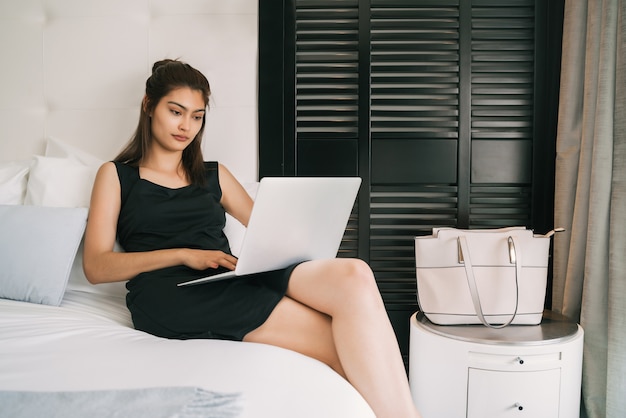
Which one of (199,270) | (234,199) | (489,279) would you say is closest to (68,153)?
(234,199)

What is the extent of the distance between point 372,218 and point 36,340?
4.40 ft

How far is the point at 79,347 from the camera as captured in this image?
115cm

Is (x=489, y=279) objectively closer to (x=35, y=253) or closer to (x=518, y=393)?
(x=518, y=393)

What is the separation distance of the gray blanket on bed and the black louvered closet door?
138 centimetres

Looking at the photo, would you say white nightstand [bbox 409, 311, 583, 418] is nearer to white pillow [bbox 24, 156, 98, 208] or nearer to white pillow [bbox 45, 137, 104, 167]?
white pillow [bbox 24, 156, 98, 208]

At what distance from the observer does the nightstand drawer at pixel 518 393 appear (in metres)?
1.59

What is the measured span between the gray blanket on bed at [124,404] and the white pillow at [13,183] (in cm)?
114

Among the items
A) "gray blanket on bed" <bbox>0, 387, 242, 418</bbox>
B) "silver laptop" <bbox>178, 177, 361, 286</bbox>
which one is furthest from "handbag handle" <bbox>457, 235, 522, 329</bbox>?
"gray blanket on bed" <bbox>0, 387, 242, 418</bbox>

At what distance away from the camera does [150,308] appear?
139 centimetres

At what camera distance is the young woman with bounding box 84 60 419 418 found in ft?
3.90

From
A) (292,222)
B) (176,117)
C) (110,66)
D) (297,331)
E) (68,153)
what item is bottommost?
(297,331)

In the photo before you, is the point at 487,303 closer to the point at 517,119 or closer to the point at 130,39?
the point at 517,119

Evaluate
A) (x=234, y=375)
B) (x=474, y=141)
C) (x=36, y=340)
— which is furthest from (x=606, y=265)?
(x=36, y=340)

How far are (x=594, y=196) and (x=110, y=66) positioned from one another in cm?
192
